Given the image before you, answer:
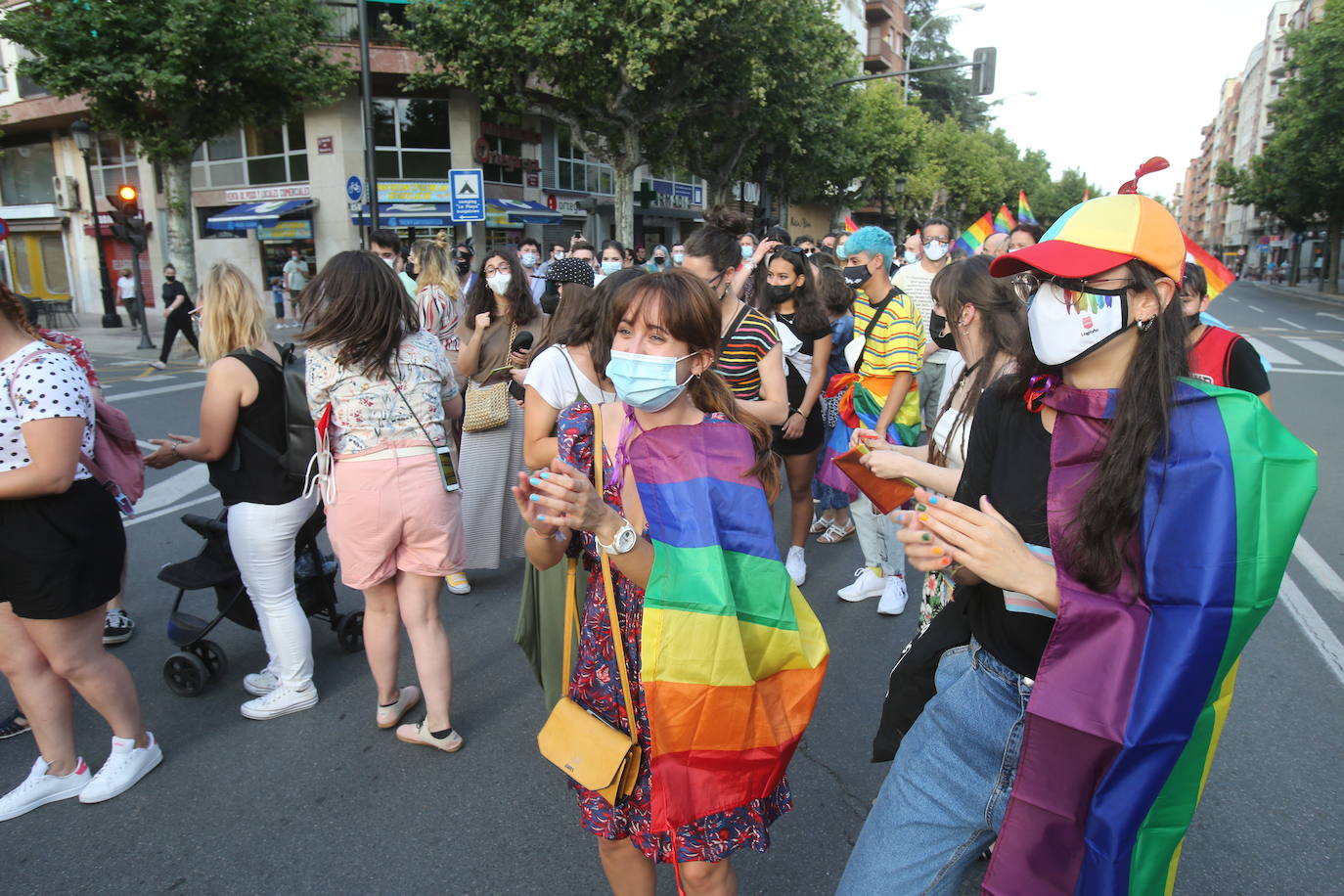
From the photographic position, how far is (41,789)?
2973 mm

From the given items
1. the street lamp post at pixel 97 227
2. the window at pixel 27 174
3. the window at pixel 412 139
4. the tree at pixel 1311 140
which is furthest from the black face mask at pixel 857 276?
the tree at pixel 1311 140

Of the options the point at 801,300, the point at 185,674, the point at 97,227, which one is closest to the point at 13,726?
the point at 185,674

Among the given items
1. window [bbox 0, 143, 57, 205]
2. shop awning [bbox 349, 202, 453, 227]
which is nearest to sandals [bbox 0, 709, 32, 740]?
shop awning [bbox 349, 202, 453, 227]

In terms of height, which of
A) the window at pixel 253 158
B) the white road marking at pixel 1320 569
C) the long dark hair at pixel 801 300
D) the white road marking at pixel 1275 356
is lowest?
the white road marking at pixel 1320 569

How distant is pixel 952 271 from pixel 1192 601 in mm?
2067

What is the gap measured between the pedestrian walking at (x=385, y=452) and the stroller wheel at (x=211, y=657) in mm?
1017

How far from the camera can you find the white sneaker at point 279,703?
3553mm

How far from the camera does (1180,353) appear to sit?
1521 millimetres

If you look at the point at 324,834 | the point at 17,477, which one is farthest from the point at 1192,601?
the point at 17,477

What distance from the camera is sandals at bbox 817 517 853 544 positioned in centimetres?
593

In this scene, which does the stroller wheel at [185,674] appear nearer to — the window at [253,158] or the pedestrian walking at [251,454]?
the pedestrian walking at [251,454]

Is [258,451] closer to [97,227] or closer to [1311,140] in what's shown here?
[97,227]

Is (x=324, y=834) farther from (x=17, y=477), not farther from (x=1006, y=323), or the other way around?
(x=1006, y=323)

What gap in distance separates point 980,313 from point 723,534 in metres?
1.67
